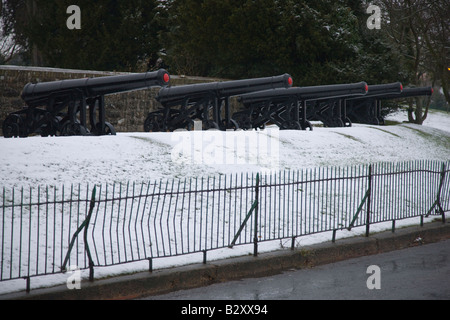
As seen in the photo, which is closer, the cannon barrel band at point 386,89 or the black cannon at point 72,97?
the black cannon at point 72,97

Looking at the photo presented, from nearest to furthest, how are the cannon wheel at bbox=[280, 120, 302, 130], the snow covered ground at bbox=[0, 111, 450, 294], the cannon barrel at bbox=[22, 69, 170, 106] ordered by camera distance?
1. the snow covered ground at bbox=[0, 111, 450, 294]
2. the cannon barrel at bbox=[22, 69, 170, 106]
3. the cannon wheel at bbox=[280, 120, 302, 130]

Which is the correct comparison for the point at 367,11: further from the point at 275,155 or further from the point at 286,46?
the point at 275,155

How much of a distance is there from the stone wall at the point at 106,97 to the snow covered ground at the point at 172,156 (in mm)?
8872

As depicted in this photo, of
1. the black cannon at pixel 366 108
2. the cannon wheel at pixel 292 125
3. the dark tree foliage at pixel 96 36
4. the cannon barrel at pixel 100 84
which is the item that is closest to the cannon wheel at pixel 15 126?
the cannon barrel at pixel 100 84

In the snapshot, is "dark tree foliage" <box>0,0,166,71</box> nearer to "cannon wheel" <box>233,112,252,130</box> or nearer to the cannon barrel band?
"cannon wheel" <box>233,112,252,130</box>

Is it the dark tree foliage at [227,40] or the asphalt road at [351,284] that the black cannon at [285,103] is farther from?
the asphalt road at [351,284]

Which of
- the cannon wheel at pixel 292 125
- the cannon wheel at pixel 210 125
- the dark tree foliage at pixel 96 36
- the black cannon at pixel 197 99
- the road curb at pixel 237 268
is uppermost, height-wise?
the dark tree foliage at pixel 96 36

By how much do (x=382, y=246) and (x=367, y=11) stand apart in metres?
28.2

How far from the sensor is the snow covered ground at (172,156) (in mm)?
9352

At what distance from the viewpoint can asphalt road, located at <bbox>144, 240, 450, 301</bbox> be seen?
6.54 metres

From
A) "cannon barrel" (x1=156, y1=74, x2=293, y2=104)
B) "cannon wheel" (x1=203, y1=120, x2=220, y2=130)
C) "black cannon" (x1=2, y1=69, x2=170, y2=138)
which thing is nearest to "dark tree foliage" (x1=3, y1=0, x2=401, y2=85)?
"cannon barrel" (x1=156, y1=74, x2=293, y2=104)

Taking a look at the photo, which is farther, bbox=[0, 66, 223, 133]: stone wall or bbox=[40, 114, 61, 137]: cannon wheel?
bbox=[0, 66, 223, 133]: stone wall

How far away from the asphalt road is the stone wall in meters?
16.4

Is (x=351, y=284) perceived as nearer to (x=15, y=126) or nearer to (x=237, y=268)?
(x=237, y=268)
